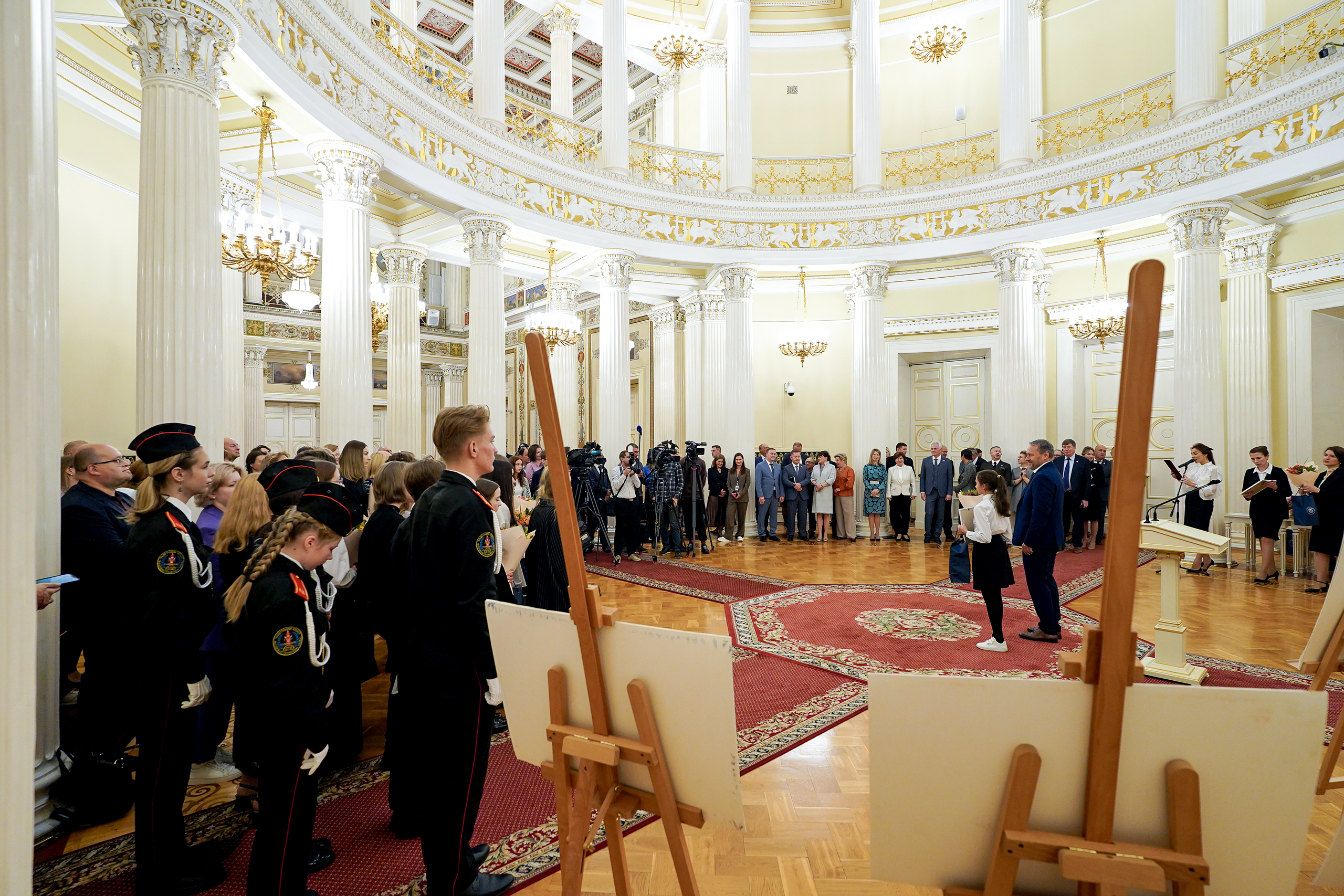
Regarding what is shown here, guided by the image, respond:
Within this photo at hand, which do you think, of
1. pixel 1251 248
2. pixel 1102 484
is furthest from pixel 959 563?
pixel 1251 248

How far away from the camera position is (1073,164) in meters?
10.1

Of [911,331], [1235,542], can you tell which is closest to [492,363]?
[911,331]

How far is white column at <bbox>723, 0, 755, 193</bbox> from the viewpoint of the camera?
1196 cm

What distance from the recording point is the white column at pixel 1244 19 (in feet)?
30.2

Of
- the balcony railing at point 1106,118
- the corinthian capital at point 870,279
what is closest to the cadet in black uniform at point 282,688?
the corinthian capital at point 870,279

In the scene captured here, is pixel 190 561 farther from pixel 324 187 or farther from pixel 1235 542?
pixel 1235 542

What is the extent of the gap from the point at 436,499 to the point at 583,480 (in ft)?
20.1

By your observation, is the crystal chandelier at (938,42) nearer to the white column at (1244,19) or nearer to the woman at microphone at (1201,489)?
the white column at (1244,19)

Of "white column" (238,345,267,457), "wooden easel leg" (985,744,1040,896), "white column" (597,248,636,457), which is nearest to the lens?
"wooden easel leg" (985,744,1040,896)

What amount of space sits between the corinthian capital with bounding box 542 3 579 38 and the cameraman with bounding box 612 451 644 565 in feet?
26.5

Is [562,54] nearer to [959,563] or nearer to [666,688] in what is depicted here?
[959,563]

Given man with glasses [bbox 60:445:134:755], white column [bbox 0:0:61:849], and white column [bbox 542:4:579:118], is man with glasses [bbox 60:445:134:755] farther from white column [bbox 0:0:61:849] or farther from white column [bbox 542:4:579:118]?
white column [bbox 542:4:579:118]

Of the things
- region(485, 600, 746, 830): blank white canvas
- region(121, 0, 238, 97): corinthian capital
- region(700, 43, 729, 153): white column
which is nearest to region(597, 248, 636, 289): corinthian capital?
region(700, 43, 729, 153): white column

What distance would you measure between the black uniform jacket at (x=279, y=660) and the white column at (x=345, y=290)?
582 cm
